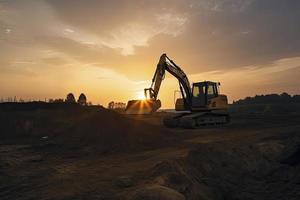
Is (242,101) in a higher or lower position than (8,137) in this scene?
higher


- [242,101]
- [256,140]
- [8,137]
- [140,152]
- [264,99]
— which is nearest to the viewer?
[140,152]

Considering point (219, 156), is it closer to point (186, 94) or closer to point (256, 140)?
point (256, 140)

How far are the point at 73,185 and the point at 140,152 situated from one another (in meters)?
6.28


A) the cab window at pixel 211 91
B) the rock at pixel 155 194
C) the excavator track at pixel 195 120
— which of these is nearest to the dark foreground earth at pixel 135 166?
the rock at pixel 155 194

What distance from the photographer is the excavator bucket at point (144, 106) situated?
90.5 ft

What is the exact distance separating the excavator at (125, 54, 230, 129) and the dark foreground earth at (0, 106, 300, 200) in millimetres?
5638

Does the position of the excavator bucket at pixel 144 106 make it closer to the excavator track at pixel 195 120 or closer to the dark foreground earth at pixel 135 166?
the excavator track at pixel 195 120

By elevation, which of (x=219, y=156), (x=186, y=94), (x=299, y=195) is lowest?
(x=299, y=195)

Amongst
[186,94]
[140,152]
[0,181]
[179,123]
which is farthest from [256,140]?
[0,181]

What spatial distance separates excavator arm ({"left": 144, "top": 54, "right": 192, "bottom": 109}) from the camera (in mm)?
28016

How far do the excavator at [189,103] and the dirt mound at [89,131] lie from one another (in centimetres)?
549

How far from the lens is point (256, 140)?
18609 mm

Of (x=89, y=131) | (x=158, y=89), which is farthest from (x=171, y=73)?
(x=89, y=131)

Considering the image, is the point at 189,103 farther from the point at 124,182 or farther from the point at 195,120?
the point at 124,182
